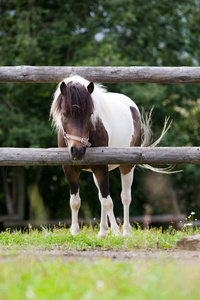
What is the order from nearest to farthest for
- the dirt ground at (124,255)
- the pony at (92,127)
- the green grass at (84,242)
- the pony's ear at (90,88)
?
the dirt ground at (124,255) → the green grass at (84,242) → the pony at (92,127) → the pony's ear at (90,88)

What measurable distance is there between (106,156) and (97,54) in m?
7.14

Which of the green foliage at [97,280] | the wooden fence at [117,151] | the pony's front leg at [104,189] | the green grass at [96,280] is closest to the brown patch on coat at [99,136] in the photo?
the pony's front leg at [104,189]

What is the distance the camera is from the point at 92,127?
17.0ft

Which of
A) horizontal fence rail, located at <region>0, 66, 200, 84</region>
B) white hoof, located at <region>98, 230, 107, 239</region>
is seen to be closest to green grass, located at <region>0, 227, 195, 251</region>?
white hoof, located at <region>98, 230, 107, 239</region>

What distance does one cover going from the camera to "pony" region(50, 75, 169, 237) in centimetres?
484

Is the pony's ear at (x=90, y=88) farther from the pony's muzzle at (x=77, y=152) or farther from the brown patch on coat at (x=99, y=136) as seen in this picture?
the pony's muzzle at (x=77, y=152)

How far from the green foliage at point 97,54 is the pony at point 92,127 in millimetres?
4557

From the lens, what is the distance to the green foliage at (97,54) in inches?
449

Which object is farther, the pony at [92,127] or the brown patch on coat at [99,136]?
the brown patch on coat at [99,136]

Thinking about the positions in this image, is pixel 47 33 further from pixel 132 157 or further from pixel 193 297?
pixel 193 297

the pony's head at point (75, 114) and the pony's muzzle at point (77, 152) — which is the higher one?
the pony's head at point (75, 114)

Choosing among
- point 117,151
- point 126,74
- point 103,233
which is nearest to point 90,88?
point 126,74

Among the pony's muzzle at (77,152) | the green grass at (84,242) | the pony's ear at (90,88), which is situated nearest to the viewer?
the green grass at (84,242)

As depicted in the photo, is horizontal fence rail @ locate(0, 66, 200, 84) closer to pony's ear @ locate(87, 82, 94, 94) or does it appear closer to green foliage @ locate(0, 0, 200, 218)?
pony's ear @ locate(87, 82, 94, 94)
